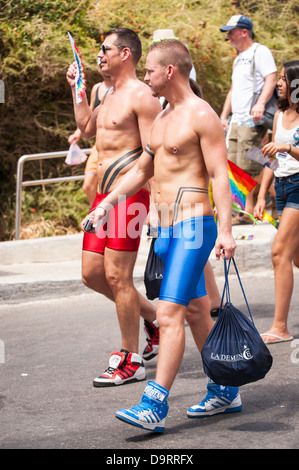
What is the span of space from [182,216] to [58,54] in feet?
23.9

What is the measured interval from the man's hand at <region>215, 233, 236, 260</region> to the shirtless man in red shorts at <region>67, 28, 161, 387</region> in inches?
45.3

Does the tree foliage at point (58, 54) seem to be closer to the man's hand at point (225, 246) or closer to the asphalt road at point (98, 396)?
the asphalt road at point (98, 396)

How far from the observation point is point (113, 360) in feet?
18.0

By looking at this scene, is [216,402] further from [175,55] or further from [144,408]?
[175,55]

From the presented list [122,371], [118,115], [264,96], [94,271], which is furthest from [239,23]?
[122,371]

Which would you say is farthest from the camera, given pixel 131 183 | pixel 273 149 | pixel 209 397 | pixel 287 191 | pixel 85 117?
pixel 287 191

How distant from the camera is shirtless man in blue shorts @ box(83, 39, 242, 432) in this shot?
4.37 meters

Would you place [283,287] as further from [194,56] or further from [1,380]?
[194,56]

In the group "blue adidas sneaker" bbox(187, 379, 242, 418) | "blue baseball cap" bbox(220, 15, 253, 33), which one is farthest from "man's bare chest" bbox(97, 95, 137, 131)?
"blue baseball cap" bbox(220, 15, 253, 33)

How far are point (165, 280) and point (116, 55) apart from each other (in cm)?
188

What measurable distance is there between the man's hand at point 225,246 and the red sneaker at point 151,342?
1.68m

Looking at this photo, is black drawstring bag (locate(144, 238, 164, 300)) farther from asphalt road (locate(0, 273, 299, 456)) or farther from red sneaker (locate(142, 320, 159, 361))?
asphalt road (locate(0, 273, 299, 456))

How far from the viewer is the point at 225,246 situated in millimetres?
4402

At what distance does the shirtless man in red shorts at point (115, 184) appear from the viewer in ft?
18.0
